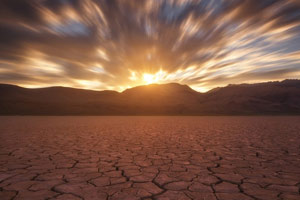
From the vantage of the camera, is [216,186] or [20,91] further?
[20,91]

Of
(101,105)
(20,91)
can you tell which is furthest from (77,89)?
(101,105)

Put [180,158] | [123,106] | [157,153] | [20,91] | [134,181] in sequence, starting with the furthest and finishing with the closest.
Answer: [20,91] → [123,106] → [157,153] → [180,158] → [134,181]

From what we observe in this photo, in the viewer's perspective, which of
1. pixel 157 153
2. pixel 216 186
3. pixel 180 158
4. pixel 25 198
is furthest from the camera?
pixel 157 153

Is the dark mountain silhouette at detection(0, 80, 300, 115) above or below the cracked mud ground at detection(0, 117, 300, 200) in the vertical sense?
above

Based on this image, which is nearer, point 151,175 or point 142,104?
point 151,175

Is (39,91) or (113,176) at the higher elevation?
(39,91)

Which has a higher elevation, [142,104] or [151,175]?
[142,104]

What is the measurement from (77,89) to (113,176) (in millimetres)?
61405

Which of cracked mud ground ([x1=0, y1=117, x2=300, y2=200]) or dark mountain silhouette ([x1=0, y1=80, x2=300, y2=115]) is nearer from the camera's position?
cracked mud ground ([x1=0, y1=117, x2=300, y2=200])

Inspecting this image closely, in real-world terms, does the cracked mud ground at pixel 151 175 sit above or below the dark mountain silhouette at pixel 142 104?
below

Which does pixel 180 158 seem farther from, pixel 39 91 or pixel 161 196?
pixel 39 91

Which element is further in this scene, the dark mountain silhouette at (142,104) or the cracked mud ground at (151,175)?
the dark mountain silhouette at (142,104)

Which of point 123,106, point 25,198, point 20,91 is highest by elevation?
point 20,91

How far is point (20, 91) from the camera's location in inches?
2026
